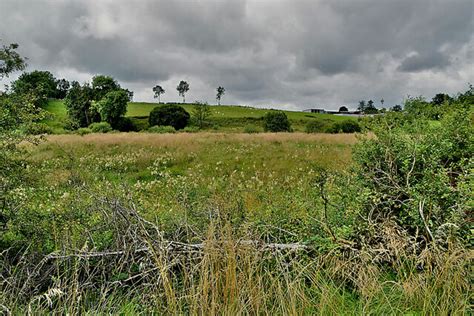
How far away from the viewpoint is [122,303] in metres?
3.73

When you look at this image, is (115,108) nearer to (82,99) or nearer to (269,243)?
(82,99)

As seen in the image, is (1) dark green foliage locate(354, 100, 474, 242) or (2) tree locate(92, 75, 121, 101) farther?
(2) tree locate(92, 75, 121, 101)

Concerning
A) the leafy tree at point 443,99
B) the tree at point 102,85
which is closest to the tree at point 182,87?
the tree at point 102,85

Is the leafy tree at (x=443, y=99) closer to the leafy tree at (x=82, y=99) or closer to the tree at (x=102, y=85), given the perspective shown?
the leafy tree at (x=82, y=99)

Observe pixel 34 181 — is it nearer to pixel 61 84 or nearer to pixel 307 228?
pixel 307 228

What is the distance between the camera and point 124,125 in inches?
2739

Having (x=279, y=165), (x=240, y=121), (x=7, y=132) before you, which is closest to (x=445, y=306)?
(x=7, y=132)

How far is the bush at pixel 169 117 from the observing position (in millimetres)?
71562

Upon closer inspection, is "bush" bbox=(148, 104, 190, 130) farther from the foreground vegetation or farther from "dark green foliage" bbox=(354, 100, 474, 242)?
"dark green foliage" bbox=(354, 100, 474, 242)

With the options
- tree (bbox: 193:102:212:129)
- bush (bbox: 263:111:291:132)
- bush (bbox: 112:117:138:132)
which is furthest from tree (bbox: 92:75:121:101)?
bush (bbox: 263:111:291:132)

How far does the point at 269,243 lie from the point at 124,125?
6946 cm

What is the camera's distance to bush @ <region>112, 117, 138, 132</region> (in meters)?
68.2

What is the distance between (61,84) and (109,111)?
5958 cm

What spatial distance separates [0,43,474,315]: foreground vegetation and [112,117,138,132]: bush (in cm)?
6503
